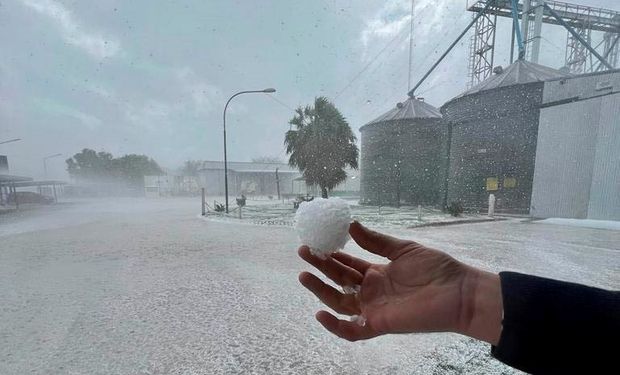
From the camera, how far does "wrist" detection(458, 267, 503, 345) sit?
126 cm

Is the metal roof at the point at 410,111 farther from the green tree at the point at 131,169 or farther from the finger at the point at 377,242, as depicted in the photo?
the green tree at the point at 131,169

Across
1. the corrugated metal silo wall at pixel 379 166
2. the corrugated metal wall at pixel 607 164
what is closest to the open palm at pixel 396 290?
the corrugated metal wall at pixel 607 164

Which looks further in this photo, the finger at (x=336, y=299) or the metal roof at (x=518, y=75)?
the metal roof at (x=518, y=75)

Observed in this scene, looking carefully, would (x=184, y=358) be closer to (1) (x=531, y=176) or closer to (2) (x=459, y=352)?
(2) (x=459, y=352)

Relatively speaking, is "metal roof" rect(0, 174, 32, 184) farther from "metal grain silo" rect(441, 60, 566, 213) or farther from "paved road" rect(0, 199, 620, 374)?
"metal grain silo" rect(441, 60, 566, 213)

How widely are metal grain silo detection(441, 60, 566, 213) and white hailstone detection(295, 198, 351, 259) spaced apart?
718 inches

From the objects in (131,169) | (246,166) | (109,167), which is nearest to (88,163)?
(109,167)

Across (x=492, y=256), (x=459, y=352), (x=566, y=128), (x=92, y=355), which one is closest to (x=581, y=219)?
(x=566, y=128)

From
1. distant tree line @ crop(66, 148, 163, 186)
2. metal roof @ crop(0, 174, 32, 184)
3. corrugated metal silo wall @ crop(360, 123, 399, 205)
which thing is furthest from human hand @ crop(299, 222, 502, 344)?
distant tree line @ crop(66, 148, 163, 186)

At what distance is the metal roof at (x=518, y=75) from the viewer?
1670 cm

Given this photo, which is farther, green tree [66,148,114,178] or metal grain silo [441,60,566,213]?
green tree [66,148,114,178]

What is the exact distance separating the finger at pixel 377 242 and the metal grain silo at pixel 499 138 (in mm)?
18039

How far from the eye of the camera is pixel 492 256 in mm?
6410

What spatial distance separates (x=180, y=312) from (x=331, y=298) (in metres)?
2.49
